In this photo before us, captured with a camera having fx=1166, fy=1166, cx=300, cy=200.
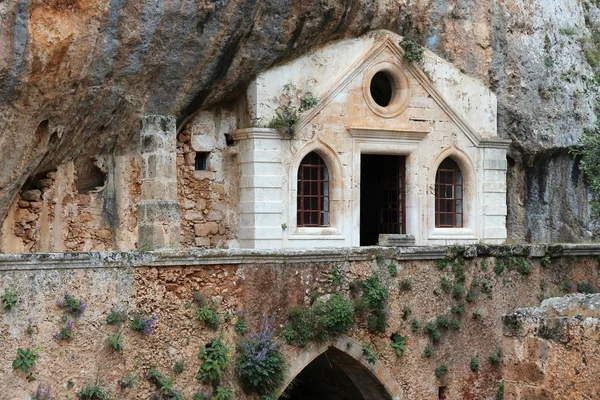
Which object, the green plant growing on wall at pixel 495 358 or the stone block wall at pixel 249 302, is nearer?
the stone block wall at pixel 249 302

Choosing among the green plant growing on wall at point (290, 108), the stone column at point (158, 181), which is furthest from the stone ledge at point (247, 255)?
the green plant growing on wall at point (290, 108)

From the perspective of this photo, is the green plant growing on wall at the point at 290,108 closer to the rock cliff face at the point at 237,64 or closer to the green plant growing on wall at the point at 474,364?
the rock cliff face at the point at 237,64

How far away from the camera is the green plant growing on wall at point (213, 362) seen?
48.6 ft

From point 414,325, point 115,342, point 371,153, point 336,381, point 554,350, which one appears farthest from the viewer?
point 371,153

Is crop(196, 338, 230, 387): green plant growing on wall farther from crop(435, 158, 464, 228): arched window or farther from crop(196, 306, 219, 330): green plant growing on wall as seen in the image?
crop(435, 158, 464, 228): arched window

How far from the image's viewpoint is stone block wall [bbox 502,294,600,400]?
25.2 ft

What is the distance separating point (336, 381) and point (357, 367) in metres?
1.48

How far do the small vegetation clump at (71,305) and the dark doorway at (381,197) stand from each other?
32.9 ft

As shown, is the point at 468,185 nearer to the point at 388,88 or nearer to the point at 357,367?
the point at 388,88

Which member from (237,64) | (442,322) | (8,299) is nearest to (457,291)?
(442,322)

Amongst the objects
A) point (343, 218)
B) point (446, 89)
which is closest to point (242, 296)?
point (343, 218)

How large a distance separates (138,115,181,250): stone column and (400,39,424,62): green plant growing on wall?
504 centimetres

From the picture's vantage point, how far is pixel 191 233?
68.8 feet

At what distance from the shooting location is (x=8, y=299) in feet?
43.0
